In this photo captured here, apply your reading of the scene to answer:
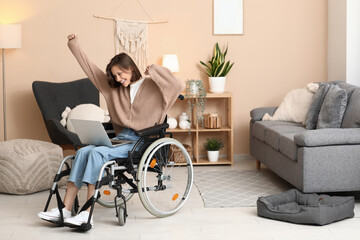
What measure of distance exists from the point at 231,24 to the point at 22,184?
2729mm

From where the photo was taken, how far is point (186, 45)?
5898mm

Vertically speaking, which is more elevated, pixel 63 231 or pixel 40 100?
pixel 40 100

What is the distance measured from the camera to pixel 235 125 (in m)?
6.05

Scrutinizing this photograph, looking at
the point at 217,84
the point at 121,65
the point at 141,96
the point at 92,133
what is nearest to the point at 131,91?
the point at 141,96

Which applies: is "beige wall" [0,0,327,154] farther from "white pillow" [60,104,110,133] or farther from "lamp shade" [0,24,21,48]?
"white pillow" [60,104,110,133]

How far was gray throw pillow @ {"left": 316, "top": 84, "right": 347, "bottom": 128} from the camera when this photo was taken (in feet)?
14.6

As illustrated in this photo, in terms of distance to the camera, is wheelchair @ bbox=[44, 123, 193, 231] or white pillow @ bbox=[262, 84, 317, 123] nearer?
wheelchair @ bbox=[44, 123, 193, 231]

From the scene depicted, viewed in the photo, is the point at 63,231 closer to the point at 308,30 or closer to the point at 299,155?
the point at 299,155

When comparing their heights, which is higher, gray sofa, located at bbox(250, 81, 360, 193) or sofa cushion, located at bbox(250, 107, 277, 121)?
sofa cushion, located at bbox(250, 107, 277, 121)

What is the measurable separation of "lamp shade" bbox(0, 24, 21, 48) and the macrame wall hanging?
2.66 ft

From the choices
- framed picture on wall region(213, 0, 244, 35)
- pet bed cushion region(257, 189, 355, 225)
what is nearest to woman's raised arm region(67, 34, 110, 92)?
pet bed cushion region(257, 189, 355, 225)

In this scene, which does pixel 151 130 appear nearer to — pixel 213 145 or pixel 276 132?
pixel 276 132

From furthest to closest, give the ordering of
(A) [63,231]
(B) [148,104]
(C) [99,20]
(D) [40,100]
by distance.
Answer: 1. (C) [99,20]
2. (D) [40,100]
3. (B) [148,104]
4. (A) [63,231]

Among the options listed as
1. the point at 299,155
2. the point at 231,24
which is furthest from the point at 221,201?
the point at 231,24
